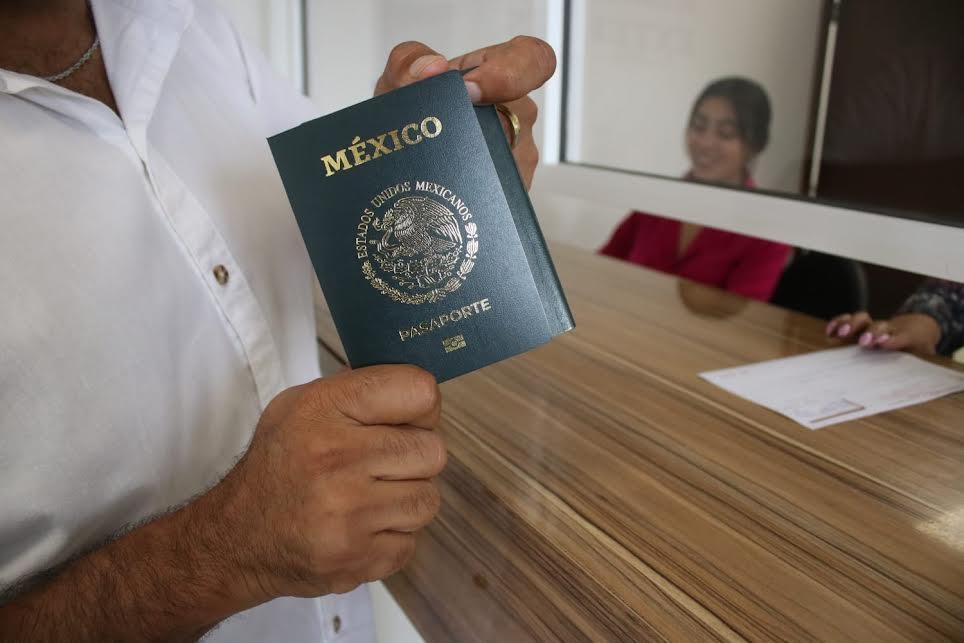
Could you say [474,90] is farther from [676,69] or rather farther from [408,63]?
[676,69]

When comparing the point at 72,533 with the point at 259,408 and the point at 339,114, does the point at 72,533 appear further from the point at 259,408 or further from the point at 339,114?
the point at 339,114

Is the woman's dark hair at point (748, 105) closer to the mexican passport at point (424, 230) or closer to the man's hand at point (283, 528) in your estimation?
the mexican passport at point (424, 230)

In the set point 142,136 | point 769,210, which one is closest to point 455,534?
point 142,136

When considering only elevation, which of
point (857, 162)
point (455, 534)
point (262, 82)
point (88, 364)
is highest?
point (262, 82)

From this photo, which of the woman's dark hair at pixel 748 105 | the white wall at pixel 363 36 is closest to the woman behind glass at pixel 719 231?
the woman's dark hair at pixel 748 105

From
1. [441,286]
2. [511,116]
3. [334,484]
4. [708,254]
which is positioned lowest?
[708,254]

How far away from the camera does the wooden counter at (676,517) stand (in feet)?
1.49

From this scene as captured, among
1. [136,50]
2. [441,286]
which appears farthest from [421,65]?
[136,50]

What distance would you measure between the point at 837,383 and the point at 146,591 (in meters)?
0.70

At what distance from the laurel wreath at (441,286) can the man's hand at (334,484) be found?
0.05m

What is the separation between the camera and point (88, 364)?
1.79ft

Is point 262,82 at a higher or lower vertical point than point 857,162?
higher

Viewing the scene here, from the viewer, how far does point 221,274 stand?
643mm

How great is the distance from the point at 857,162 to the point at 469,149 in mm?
566
